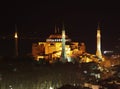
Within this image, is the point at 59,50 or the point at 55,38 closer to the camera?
the point at 59,50

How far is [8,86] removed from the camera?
1620 centimetres

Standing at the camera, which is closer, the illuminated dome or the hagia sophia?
the hagia sophia

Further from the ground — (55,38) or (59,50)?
(55,38)

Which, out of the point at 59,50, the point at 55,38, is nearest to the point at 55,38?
the point at 55,38

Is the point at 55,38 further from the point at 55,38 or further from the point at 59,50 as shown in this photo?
the point at 59,50

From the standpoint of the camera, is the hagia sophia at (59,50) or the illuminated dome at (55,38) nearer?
the hagia sophia at (59,50)

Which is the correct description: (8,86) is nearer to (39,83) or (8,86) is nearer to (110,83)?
(39,83)

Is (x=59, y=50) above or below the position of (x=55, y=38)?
below

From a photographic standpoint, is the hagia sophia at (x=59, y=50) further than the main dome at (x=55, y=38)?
No

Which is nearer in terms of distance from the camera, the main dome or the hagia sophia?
the hagia sophia

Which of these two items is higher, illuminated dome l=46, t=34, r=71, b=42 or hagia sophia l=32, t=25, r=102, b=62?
illuminated dome l=46, t=34, r=71, b=42

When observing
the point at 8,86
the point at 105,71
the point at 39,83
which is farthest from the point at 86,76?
the point at 8,86

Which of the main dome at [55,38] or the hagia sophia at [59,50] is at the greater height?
the main dome at [55,38]

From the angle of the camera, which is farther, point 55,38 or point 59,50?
point 55,38
